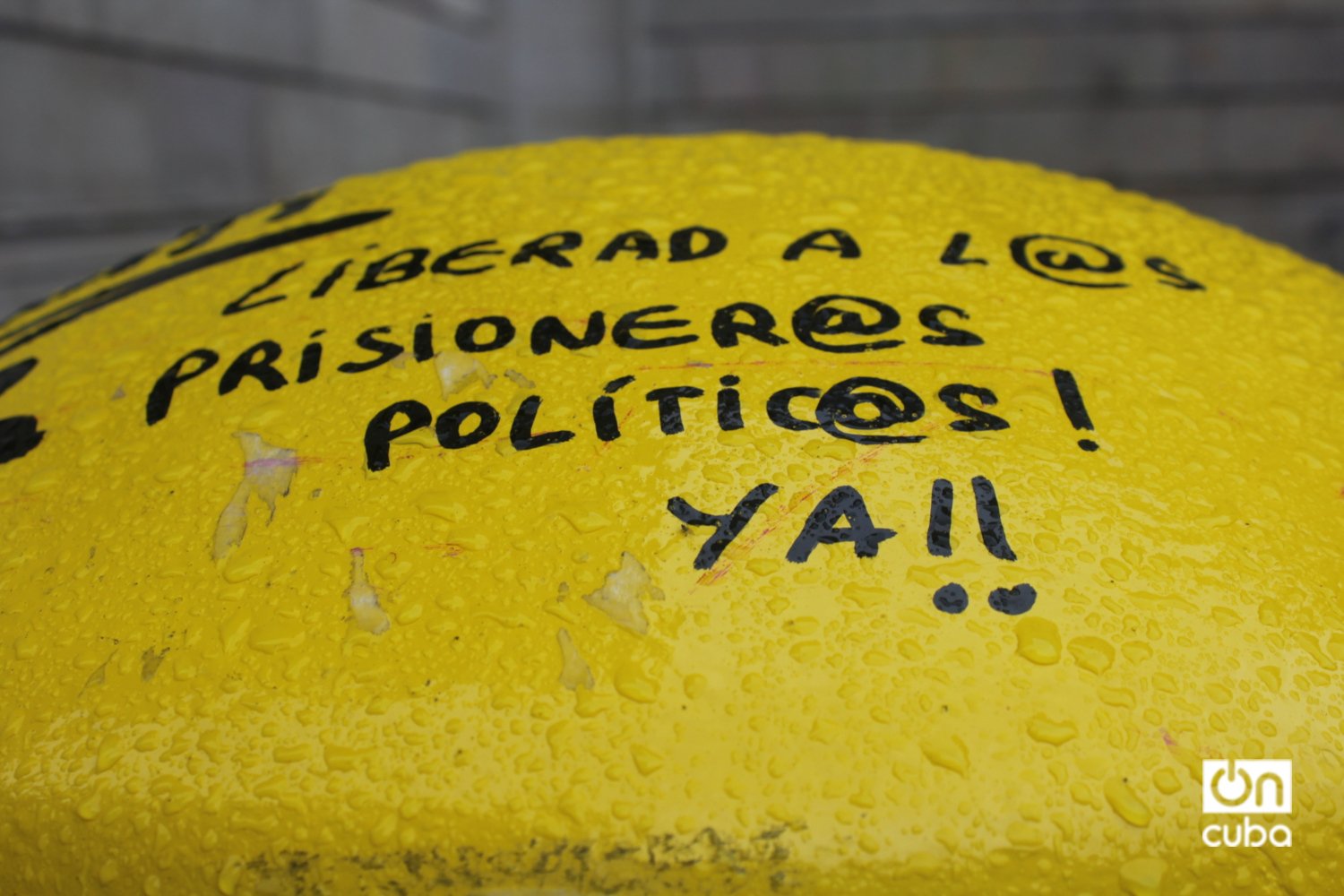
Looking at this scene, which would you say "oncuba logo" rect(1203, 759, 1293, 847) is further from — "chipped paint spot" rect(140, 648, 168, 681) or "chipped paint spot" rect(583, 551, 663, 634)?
"chipped paint spot" rect(140, 648, 168, 681)

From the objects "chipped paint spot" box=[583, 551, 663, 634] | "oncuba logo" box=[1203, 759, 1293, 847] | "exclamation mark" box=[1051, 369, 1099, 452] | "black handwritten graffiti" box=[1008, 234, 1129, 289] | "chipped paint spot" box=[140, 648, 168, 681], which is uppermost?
"black handwritten graffiti" box=[1008, 234, 1129, 289]

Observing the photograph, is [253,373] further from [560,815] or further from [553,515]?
[560,815]

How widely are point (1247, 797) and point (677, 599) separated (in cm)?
39

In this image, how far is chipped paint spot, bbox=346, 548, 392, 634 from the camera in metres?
0.77

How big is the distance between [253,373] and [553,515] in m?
0.37

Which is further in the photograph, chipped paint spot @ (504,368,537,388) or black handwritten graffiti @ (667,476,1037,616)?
chipped paint spot @ (504,368,537,388)

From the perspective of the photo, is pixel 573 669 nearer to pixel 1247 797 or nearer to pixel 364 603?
pixel 364 603

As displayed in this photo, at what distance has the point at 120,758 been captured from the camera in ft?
2.41

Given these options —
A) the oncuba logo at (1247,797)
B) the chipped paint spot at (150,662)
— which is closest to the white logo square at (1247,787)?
the oncuba logo at (1247,797)

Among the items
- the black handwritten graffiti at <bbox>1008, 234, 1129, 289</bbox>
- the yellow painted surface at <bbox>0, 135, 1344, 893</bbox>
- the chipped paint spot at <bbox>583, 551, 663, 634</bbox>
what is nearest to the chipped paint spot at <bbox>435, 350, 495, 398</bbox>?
the yellow painted surface at <bbox>0, 135, 1344, 893</bbox>

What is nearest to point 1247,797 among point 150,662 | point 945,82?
point 150,662

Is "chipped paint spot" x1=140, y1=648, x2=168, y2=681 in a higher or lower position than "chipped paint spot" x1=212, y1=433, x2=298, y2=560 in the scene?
lower

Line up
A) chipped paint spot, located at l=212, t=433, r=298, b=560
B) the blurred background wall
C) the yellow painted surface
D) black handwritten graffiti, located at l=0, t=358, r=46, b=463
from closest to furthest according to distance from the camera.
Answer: the yellow painted surface → chipped paint spot, located at l=212, t=433, r=298, b=560 → black handwritten graffiti, located at l=0, t=358, r=46, b=463 → the blurred background wall

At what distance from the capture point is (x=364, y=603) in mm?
781
